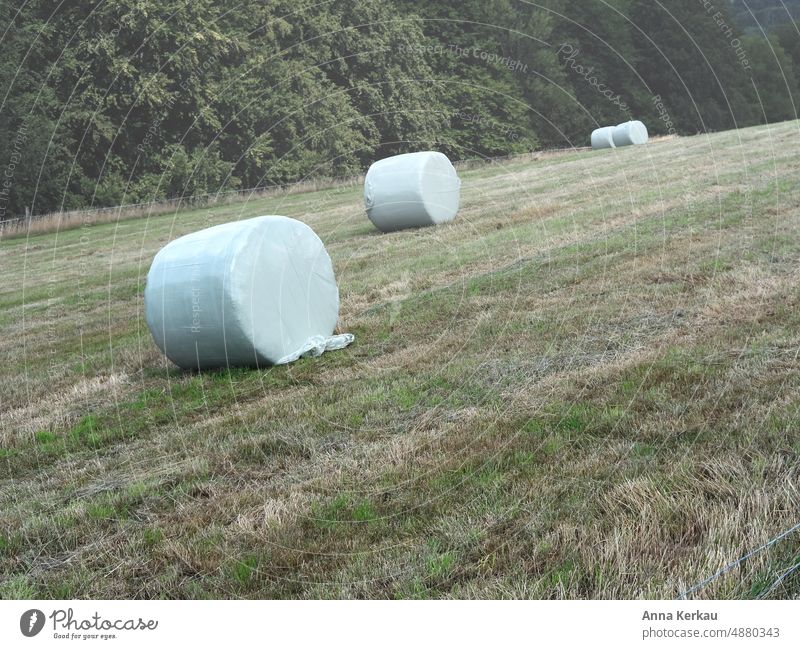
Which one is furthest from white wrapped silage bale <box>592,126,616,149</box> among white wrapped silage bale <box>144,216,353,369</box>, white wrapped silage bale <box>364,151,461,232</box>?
white wrapped silage bale <box>144,216,353,369</box>

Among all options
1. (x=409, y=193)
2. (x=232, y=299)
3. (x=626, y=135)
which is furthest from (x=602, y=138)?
(x=232, y=299)

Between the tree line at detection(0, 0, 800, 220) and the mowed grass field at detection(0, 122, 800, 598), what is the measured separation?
11.6 m

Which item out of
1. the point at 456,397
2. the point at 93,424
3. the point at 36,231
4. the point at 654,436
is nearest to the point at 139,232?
the point at 36,231

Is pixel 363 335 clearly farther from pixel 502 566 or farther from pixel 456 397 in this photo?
pixel 502 566

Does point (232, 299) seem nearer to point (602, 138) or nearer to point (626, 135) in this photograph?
point (602, 138)

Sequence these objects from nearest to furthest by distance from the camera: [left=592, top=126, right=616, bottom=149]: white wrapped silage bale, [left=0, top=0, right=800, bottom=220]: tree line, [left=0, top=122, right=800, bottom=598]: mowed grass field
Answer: [left=0, top=122, right=800, bottom=598]: mowed grass field, [left=0, top=0, right=800, bottom=220]: tree line, [left=592, top=126, right=616, bottom=149]: white wrapped silage bale

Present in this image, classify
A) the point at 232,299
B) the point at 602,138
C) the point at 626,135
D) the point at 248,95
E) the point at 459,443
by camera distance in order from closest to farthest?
1. the point at 459,443
2. the point at 232,299
3. the point at 248,95
4. the point at 602,138
5. the point at 626,135

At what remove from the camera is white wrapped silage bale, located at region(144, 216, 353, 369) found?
7.22m

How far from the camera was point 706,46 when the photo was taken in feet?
77.9

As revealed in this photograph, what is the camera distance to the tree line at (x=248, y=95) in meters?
22.5

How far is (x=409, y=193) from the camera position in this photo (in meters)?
16.2

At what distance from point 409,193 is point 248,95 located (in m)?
16.4

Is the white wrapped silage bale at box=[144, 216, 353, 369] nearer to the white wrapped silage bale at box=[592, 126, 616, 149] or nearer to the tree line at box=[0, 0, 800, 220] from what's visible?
the tree line at box=[0, 0, 800, 220]

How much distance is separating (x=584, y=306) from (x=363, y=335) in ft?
7.29
